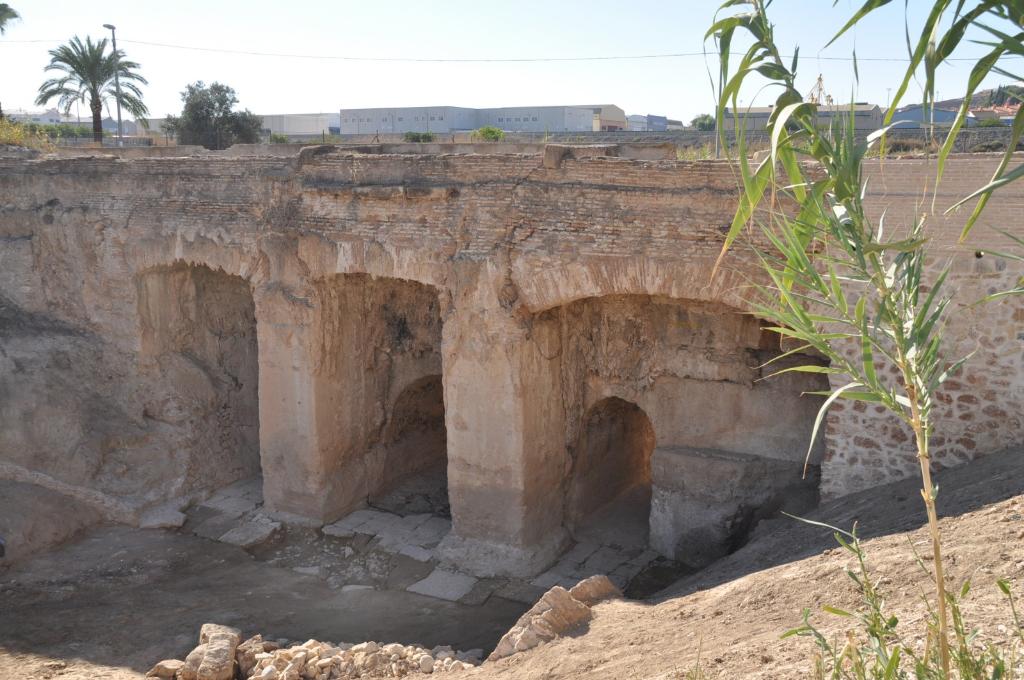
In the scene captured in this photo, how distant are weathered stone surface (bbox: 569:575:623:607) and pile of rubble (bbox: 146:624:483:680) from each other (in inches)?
37.3

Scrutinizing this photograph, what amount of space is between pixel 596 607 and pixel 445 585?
245 centimetres

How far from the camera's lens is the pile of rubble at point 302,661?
6.97 metres

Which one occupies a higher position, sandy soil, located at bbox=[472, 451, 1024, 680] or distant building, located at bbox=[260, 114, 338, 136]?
distant building, located at bbox=[260, 114, 338, 136]

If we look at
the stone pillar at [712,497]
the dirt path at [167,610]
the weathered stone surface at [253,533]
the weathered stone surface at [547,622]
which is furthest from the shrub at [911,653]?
the weathered stone surface at [253,533]

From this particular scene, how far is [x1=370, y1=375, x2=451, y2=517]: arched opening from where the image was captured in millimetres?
11000

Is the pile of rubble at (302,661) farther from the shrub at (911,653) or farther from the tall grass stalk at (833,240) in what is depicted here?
the tall grass stalk at (833,240)

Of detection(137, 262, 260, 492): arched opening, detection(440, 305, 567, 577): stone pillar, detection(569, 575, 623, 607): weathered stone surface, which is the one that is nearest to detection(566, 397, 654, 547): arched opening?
detection(440, 305, 567, 577): stone pillar

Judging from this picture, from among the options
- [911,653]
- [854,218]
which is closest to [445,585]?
[911,653]

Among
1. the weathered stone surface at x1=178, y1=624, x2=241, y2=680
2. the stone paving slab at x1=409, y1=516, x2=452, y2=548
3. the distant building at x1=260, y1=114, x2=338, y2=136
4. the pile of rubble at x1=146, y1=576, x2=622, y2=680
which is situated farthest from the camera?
the distant building at x1=260, y1=114, x2=338, y2=136

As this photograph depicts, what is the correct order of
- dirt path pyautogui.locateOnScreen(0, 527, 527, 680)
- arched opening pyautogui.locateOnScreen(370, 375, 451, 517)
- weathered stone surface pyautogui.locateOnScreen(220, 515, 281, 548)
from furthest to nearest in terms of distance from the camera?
arched opening pyautogui.locateOnScreen(370, 375, 451, 517), weathered stone surface pyautogui.locateOnScreen(220, 515, 281, 548), dirt path pyautogui.locateOnScreen(0, 527, 527, 680)

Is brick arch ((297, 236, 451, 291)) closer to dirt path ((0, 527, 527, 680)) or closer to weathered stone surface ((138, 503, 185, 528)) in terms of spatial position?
dirt path ((0, 527, 527, 680))

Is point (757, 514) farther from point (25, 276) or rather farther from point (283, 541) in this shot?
point (25, 276)

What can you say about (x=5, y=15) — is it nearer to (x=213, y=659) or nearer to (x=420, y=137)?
(x=420, y=137)

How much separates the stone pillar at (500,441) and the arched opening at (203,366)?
11.9ft
